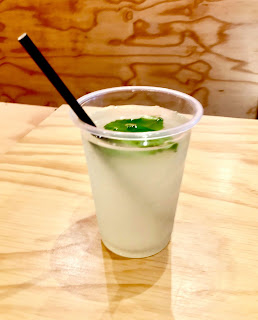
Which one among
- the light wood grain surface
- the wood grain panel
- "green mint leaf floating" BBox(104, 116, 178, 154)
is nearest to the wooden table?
"green mint leaf floating" BBox(104, 116, 178, 154)

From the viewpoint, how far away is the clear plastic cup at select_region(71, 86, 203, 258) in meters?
0.60

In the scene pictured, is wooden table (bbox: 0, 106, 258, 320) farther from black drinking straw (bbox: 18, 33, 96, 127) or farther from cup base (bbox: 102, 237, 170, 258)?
black drinking straw (bbox: 18, 33, 96, 127)

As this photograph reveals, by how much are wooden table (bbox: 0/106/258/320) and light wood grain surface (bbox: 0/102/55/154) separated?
1.44 feet

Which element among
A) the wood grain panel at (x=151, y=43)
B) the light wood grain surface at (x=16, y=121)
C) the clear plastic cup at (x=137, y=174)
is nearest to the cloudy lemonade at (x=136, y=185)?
the clear plastic cup at (x=137, y=174)

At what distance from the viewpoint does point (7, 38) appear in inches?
104

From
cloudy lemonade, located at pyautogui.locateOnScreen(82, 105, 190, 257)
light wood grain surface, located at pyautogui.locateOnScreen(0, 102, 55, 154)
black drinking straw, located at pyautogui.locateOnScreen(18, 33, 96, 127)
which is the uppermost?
black drinking straw, located at pyautogui.locateOnScreen(18, 33, 96, 127)

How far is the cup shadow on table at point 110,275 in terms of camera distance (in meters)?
0.62

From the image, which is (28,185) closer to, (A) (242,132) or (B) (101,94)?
(B) (101,94)

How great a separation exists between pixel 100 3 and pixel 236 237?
2.05 meters

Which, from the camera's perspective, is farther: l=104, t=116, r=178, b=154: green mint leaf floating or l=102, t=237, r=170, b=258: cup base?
l=102, t=237, r=170, b=258: cup base

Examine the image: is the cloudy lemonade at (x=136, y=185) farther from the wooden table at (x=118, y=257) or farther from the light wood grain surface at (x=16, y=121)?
the light wood grain surface at (x=16, y=121)

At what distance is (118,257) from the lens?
727mm

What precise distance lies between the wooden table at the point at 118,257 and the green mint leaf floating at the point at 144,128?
0.26 m

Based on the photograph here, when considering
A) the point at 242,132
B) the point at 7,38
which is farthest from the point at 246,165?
the point at 7,38
